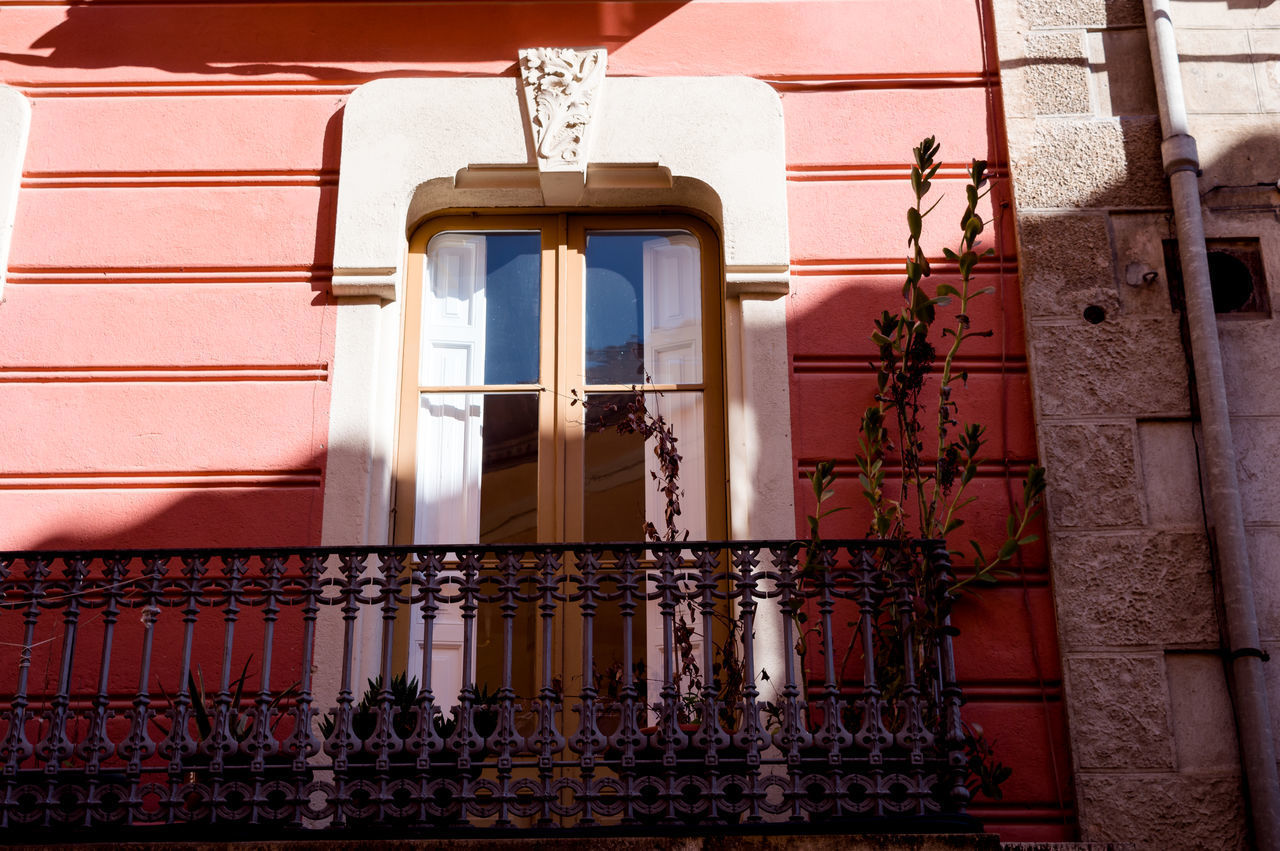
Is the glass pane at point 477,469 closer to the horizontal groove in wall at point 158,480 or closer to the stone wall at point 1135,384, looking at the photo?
the horizontal groove in wall at point 158,480

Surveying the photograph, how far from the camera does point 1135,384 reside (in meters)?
5.90

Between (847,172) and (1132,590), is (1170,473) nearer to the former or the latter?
(1132,590)

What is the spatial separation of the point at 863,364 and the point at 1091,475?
1.00 metres

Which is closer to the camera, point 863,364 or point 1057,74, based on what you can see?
point 863,364

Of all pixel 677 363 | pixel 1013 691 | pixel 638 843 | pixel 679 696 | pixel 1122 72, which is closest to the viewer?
pixel 638 843

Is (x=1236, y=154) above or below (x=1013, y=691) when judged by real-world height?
above

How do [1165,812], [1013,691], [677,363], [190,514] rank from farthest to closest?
[677,363] < [190,514] < [1013,691] < [1165,812]

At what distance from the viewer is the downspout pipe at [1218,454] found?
526cm

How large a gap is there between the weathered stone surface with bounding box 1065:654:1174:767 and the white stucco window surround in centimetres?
129

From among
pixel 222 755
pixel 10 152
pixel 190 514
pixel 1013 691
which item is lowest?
pixel 222 755

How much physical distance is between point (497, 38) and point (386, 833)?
3.61m

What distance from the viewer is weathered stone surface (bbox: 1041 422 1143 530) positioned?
5.72m

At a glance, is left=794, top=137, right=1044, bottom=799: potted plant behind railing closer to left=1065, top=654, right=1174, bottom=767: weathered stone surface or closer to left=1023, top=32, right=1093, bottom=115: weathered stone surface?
left=1065, top=654, right=1174, bottom=767: weathered stone surface

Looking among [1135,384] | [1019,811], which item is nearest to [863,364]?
[1135,384]
